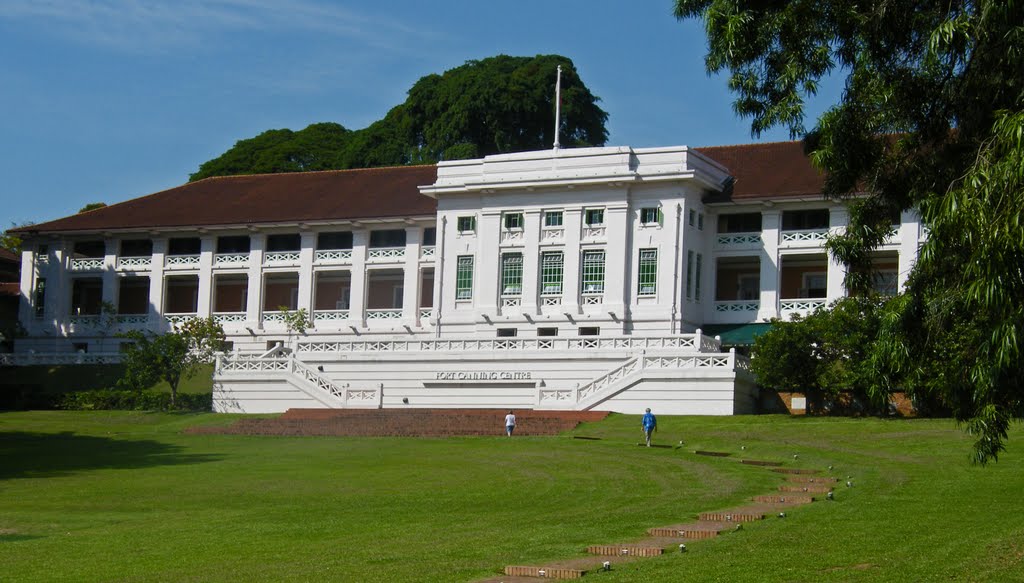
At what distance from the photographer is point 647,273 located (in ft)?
183

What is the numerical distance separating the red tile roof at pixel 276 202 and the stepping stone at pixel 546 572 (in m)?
46.4

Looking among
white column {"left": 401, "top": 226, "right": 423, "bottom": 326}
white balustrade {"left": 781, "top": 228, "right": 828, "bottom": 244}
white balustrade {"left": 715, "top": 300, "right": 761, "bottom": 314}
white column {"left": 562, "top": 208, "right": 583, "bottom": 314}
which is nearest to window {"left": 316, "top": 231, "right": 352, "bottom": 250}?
white column {"left": 401, "top": 226, "right": 423, "bottom": 326}

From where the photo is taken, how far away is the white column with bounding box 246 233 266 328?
6353cm

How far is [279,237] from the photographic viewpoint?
65.1m

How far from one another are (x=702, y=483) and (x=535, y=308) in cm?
3083

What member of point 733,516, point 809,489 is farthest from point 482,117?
point 733,516

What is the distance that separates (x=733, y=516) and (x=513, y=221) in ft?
129

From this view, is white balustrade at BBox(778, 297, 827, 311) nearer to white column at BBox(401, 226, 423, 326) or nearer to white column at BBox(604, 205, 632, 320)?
white column at BBox(604, 205, 632, 320)

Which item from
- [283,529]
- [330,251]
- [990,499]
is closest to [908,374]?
[990,499]

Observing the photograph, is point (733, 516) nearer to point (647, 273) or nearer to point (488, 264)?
point (647, 273)

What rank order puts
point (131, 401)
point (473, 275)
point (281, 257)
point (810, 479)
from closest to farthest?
point (810, 479) → point (131, 401) → point (473, 275) → point (281, 257)

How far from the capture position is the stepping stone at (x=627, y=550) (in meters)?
16.1

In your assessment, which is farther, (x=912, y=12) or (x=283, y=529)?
(x=283, y=529)

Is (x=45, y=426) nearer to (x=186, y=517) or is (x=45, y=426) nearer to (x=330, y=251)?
(x=330, y=251)
